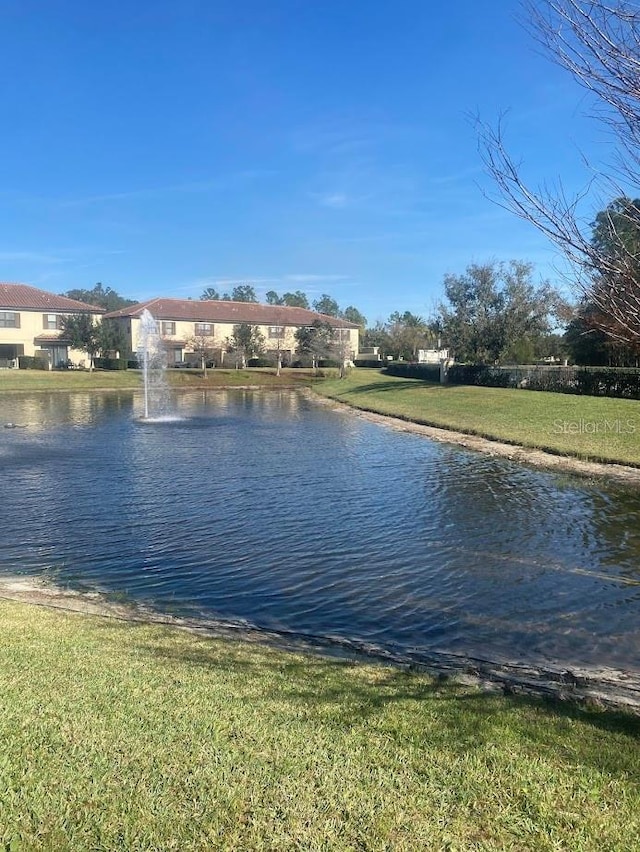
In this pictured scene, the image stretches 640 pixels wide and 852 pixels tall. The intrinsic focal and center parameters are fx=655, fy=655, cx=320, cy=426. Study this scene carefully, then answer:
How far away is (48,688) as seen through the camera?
14.4ft

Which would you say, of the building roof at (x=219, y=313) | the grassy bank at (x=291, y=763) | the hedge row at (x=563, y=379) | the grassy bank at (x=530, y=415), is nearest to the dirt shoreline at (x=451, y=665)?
the grassy bank at (x=291, y=763)

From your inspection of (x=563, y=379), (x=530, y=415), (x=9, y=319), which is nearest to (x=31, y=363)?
(x=9, y=319)

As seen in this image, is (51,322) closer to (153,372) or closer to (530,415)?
(153,372)

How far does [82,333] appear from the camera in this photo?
2387 inches

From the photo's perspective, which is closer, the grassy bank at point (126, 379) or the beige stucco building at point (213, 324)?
the grassy bank at point (126, 379)

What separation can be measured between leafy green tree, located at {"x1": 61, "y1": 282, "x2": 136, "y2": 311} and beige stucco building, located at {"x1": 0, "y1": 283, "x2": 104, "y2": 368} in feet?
245

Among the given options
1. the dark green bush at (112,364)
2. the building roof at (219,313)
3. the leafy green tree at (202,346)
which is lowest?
the dark green bush at (112,364)

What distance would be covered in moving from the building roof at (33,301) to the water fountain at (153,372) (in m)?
7.54

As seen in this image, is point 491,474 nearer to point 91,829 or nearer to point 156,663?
point 156,663

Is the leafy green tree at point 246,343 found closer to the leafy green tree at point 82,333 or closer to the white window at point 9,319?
the leafy green tree at point 82,333

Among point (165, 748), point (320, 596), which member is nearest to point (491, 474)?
point (320, 596)

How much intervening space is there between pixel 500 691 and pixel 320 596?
3118 millimetres

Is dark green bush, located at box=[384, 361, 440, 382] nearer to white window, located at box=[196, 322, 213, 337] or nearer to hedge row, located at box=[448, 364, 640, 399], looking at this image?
hedge row, located at box=[448, 364, 640, 399]

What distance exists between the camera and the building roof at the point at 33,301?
6281 cm
